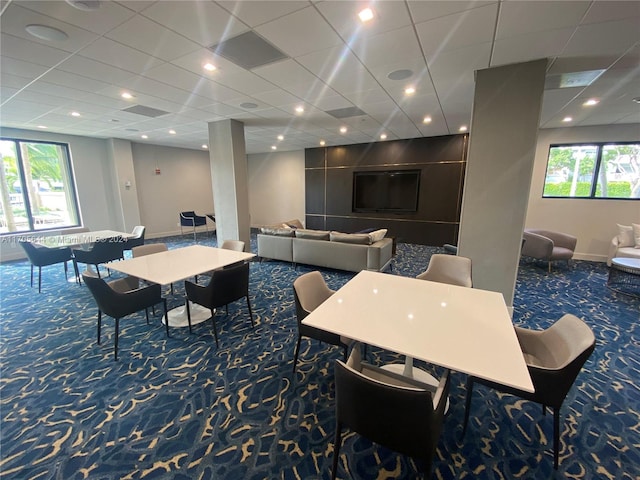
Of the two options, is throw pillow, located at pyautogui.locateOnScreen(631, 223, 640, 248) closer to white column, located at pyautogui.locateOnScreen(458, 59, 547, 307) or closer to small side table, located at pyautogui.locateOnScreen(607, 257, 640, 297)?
small side table, located at pyautogui.locateOnScreen(607, 257, 640, 297)

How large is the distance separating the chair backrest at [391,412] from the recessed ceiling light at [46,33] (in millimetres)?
3437

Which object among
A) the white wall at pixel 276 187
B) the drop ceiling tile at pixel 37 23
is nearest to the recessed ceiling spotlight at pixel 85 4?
the drop ceiling tile at pixel 37 23

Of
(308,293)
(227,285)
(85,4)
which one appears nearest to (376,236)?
(308,293)

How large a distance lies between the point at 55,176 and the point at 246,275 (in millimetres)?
7029

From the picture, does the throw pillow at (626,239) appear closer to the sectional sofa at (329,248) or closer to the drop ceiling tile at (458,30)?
the sectional sofa at (329,248)

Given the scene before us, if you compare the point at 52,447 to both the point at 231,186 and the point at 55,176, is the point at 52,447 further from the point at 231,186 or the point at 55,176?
the point at 55,176

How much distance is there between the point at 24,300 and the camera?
3.82 metres

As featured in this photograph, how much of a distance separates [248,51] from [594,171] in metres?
7.14

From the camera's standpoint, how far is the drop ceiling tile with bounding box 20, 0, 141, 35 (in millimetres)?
1896

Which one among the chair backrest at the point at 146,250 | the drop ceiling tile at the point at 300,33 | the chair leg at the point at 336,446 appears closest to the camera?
the chair leg at the point at 336,446

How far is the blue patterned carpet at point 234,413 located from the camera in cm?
157

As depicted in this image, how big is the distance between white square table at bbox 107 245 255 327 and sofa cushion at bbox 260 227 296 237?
1.91 meters

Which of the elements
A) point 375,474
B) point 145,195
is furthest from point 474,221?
point 145,195

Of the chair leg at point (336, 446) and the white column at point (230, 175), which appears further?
the white column at point (230, 175)
